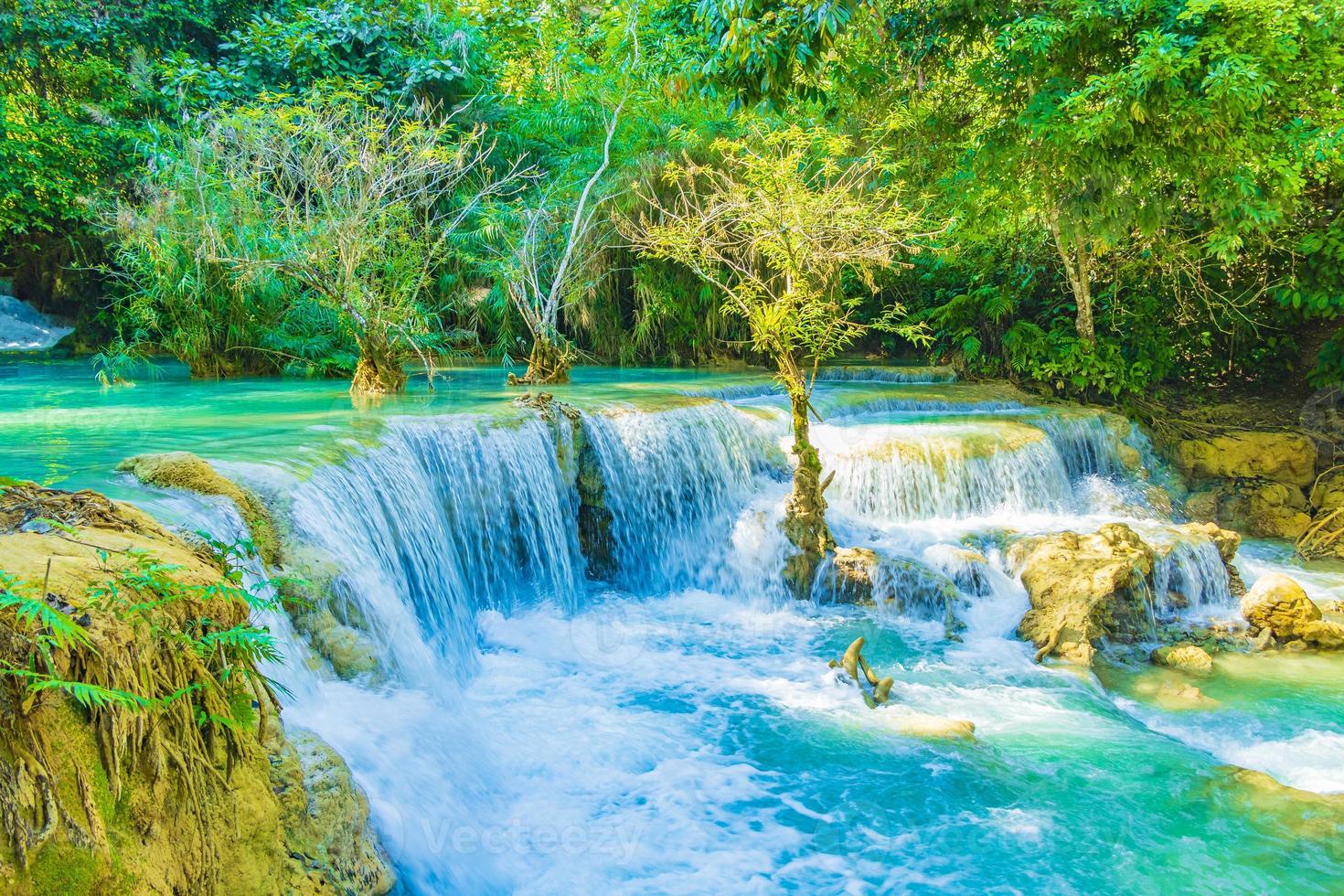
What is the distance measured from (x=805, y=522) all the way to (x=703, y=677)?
2.11 meters

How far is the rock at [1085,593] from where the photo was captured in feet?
21.0

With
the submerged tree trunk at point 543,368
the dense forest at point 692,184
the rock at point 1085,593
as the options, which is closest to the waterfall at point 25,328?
the dense forest at point 692,184

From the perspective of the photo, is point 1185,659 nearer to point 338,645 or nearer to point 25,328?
point 338,645

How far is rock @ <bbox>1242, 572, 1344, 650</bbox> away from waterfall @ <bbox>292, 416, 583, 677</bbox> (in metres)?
5.69

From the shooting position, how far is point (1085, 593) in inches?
261

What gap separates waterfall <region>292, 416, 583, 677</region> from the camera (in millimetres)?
5098

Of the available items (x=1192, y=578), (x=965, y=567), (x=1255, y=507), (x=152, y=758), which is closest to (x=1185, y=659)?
(x=1192, y=578)

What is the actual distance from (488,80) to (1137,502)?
12.8 m

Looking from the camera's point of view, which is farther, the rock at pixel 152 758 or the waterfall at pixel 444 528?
the waterfall at pixel 444 528

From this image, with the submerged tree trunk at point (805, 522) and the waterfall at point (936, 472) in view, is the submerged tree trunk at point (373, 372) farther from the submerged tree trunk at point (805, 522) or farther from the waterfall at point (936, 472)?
the submerged tree trunk at point (805, 522)

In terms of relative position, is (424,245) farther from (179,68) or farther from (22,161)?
(22,161)

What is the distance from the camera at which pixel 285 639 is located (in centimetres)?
389

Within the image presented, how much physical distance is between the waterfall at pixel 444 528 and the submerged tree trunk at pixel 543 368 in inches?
125

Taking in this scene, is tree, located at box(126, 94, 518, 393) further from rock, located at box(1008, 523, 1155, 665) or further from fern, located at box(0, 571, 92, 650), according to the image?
fern, located at box(0, 571, 92, 650)
